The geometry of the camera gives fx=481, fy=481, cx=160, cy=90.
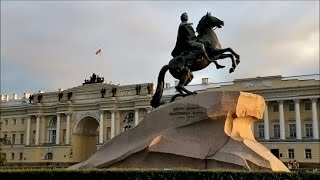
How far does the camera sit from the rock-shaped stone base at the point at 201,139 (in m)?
12.7

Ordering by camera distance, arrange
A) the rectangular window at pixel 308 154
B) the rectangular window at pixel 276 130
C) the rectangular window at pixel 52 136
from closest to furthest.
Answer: the rectangular window at pixel 308 154 < the rectangular window at pixel 276 130 < the rectangular window at pixel 52 136

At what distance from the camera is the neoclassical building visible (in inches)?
2327

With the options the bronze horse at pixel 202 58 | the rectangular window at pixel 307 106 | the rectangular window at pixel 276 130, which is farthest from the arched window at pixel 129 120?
the bronze horse at pixel 202 58

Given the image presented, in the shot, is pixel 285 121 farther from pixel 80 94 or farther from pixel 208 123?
pixel 208 123

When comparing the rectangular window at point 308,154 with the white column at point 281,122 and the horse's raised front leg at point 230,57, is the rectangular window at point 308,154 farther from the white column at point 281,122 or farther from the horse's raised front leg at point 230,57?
the horse's raised front leg at point 230,57

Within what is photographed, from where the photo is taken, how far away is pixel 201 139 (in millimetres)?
13469

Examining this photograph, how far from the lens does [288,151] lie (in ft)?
194

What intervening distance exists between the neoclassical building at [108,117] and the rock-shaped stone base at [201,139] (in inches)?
1710

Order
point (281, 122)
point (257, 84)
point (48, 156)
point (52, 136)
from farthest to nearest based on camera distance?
point (52, 136), point (48, 156), point (257, 84), point (281, 122)

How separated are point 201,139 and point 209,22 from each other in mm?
3663

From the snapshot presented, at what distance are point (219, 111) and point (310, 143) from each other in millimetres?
47383

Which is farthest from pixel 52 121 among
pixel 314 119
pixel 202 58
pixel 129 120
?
pixel 202 58

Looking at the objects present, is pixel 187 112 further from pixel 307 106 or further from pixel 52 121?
pixel 52 121

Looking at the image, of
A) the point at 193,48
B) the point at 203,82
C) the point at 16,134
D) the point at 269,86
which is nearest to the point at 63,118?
the point at 16,134
